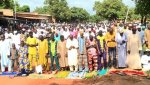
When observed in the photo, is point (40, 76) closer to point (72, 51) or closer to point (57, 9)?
point (72, 51)

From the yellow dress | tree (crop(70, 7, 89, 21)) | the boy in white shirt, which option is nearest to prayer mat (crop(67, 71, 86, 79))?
the yellow dress

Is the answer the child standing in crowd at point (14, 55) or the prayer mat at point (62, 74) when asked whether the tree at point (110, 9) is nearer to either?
the child standing in crowd at point (14, 55)

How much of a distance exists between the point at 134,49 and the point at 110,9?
71.4 meters

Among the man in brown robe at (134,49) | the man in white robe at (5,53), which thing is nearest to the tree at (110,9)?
the man in brown robe at (134,49)

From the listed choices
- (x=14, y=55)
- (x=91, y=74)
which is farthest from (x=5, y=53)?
(x=91, y=74)

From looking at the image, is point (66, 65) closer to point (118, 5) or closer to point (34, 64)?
point (34, 64)

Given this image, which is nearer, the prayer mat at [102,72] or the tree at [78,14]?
the prayer mat at [102,72]

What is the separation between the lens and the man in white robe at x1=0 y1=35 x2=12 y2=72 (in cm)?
1627

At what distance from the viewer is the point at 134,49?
15836mm

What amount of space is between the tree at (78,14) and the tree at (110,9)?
921 centimetres

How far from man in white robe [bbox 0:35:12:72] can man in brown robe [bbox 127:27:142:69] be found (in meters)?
4.86

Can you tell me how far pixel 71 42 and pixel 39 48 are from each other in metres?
1.28

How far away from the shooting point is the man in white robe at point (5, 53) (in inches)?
640

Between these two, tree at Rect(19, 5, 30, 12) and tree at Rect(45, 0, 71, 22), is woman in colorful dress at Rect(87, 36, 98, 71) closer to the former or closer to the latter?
tree at Rect(19, 5, 30, 12)
